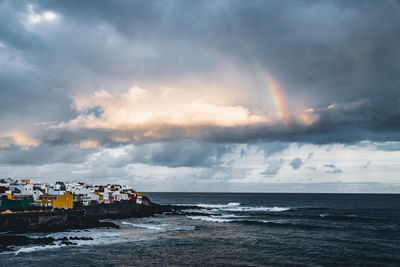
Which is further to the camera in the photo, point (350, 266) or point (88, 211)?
point (88, 211)

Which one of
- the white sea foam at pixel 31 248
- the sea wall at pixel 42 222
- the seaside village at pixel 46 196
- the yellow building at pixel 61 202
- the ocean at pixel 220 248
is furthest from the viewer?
the yellow building at pixel 61 202

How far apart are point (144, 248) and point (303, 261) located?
81.8 feet

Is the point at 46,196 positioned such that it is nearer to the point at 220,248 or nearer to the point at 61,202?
the point at 61,202

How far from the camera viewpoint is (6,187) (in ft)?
305

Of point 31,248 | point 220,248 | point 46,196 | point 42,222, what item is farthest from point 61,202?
point 220,248

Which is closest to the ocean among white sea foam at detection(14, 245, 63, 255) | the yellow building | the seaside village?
white sea foam at detection(14, 245, 63, 255)

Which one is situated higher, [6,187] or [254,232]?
[6,187]

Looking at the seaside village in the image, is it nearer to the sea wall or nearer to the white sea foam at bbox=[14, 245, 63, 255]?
the sea wall

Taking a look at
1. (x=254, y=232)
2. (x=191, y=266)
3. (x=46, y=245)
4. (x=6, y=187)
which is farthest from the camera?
(x=6, y=187)

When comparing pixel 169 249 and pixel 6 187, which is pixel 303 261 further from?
pixel 6 187

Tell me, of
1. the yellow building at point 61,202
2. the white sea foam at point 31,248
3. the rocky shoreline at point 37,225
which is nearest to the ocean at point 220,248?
the white sea foam at point 31,248

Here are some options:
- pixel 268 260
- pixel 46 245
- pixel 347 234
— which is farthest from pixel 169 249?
pixel 347 234

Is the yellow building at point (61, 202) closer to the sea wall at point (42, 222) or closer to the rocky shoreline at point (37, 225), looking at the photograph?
the rocky shoreline at point (37, 225)

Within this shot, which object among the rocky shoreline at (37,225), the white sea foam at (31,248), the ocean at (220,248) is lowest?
the ocean at (220,248)
